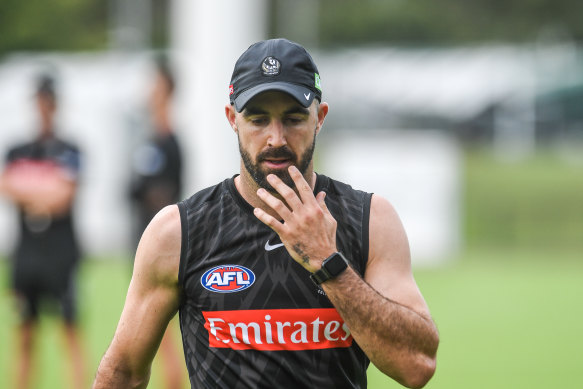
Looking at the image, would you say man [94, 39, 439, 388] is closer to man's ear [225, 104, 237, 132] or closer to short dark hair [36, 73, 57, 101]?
man's ear [225, 104, 237, 132]

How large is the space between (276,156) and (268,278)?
0.46m

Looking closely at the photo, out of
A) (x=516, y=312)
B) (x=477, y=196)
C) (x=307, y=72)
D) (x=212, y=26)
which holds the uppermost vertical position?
(x=307, y=72)

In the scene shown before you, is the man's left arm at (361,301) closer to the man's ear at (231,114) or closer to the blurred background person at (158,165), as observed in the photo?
the man's ear at (231,114)

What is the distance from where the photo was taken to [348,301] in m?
3.35

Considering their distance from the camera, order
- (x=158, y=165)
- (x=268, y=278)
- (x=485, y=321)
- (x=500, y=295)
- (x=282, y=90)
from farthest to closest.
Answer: (x=500, y=295) < (x=485, y=321) < (x=158, y=165) < (x=268, y=278) < (x=282, y=90)

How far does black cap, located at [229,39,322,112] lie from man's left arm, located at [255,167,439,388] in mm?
314

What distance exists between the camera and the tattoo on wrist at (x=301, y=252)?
11.0 ft

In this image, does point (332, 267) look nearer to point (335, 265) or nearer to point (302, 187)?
point (335, 265)

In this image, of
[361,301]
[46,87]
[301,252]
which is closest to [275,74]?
[301,252]

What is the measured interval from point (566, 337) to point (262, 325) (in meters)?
8.94

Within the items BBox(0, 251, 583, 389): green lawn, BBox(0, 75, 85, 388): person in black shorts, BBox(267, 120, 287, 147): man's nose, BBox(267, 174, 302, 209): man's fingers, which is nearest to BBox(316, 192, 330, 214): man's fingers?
BBox(267, 174, 302, 209): man's fingers

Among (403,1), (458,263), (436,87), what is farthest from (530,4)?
(458,263)

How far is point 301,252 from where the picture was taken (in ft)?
11.1

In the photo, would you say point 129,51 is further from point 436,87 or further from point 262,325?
point 262,325
